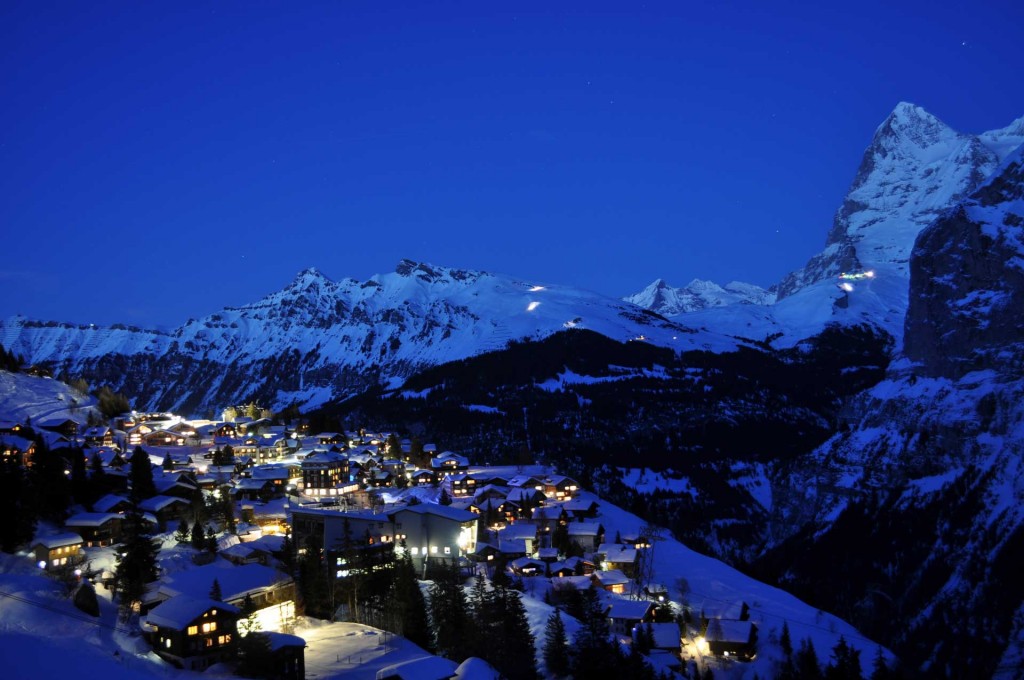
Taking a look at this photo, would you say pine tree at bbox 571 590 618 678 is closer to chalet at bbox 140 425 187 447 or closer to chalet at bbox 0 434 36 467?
chalet at bbox 0 434 36 467

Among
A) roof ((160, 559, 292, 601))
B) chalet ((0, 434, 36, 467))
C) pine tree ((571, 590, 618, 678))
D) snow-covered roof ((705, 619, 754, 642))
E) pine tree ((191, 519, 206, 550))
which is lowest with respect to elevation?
snow-covered roof ((705, 619, 754, 642))

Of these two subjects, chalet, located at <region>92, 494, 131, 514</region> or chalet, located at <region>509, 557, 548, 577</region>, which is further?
chalet, located at <region>509, 557, 548, 577</region>

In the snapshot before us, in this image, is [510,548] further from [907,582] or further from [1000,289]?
[1000,289]

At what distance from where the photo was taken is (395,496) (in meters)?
88.1

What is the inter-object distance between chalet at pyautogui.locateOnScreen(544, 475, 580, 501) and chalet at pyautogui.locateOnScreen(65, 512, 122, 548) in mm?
49556

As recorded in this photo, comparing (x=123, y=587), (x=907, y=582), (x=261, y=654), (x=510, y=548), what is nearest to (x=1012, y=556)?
(x=907, y=582)

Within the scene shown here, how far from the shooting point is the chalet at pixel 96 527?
60062 millimetres

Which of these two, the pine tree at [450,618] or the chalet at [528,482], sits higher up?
the chalet at [528,482]

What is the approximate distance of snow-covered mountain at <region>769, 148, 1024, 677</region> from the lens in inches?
3322

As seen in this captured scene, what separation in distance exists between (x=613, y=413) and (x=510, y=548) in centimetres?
10178

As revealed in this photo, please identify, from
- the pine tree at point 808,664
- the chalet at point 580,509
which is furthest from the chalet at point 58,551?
the pine tree at point 808,664

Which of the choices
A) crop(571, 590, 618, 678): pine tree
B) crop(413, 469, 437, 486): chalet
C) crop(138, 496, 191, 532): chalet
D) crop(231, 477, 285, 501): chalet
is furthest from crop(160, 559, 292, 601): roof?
crop(413, 469, 437, 486): chalet

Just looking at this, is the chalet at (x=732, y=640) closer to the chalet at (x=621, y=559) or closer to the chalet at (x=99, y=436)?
the chalet at (x=621, y=559)

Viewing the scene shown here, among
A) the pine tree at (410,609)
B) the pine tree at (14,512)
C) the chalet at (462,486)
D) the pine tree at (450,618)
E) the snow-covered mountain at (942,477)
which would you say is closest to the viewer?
the pine tree at (450,618)
